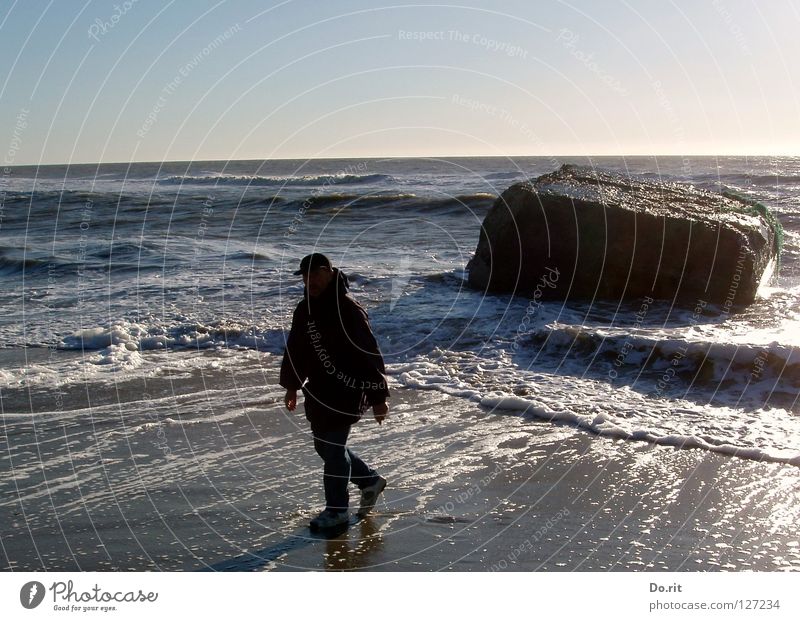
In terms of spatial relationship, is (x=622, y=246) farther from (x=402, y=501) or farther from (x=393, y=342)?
(x=402, y=501)

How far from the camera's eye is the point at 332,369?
5527mm

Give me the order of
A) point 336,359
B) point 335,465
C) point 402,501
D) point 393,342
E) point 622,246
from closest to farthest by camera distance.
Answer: point 336,359 → point 335,465 → point 402,501 → point 393,342 → point 622,246

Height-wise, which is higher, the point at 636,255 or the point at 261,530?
the point at 636,255

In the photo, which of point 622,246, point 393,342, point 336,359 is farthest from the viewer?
point 622,246

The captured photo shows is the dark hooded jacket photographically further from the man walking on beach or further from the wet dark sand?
the wet dark sand

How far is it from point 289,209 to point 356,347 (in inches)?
952

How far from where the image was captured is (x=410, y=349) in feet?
37.6

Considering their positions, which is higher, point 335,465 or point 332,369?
point 332,369

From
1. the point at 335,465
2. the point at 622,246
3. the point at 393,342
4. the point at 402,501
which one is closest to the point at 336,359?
the point at 335,465

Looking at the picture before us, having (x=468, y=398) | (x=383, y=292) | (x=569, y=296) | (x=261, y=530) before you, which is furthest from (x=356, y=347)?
(x=383, y=292)

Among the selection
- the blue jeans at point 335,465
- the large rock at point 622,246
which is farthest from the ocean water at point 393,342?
A: the blue jeans at point 335,465

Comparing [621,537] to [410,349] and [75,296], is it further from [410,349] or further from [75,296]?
[75,296]

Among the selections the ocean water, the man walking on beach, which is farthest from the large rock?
the man walking on beach

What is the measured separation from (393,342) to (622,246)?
3637 millimetres
